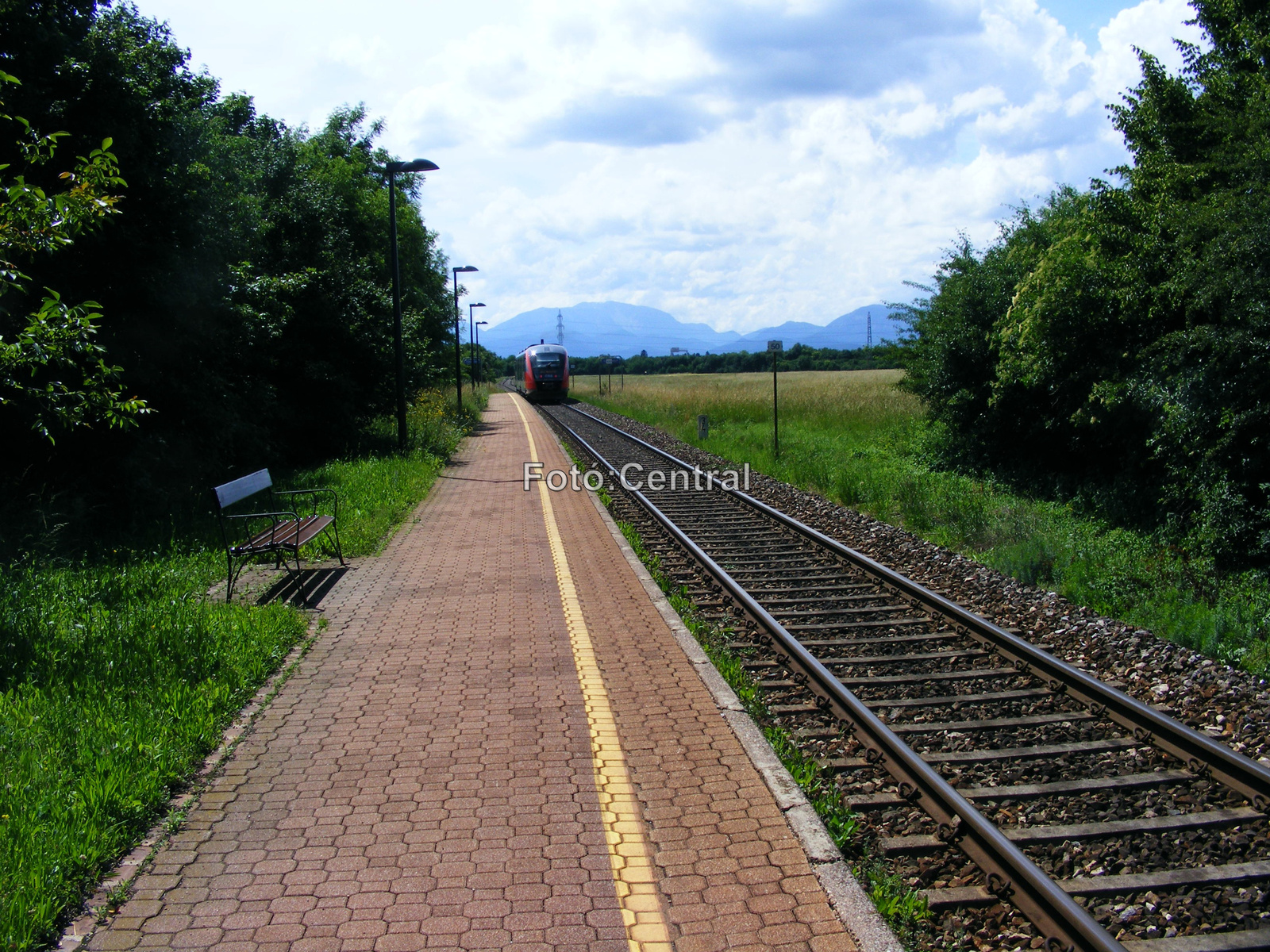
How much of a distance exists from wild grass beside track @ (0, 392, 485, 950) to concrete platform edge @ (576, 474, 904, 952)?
2.95m

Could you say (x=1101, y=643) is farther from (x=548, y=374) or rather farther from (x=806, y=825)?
(x=548, y=374)

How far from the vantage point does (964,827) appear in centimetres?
399

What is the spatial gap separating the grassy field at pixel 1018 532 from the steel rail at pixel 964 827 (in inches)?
130

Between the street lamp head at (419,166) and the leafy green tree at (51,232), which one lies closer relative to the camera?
the leafy green tree at (51,232)

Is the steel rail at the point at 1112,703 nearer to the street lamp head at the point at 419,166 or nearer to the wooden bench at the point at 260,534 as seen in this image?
the wooden bench at the point at 260,534

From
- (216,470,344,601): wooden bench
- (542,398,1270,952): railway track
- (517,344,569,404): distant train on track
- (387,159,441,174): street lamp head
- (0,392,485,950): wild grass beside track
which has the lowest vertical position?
(542,398,1270,952): railway track

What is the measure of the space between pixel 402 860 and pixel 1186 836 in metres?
3.54

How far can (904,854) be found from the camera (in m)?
3.90

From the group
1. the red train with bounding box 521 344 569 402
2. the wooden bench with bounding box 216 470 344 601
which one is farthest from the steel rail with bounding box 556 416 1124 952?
the red train with bounding box 521 344 569 402

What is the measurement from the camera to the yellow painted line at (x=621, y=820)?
3.33m

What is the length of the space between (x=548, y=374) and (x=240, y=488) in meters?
40.4

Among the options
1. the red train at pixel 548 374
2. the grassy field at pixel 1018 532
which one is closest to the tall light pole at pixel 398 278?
the grassy field at pixel 1018 532

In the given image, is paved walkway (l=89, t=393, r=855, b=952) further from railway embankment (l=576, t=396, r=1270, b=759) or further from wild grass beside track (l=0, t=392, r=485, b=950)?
railway embankment (l=576, t=396, r=1270, b=759)

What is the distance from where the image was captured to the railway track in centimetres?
350
